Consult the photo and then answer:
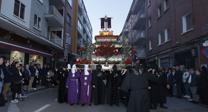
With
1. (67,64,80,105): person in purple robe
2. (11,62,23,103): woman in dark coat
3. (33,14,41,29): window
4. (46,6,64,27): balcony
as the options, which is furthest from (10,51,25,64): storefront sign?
(67,64,80,105): person in purple robe

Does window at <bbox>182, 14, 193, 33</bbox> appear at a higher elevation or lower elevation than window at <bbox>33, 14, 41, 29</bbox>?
Answer: lower

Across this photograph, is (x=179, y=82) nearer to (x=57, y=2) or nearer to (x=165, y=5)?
(x=165, y=5)

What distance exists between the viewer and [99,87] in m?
12.1

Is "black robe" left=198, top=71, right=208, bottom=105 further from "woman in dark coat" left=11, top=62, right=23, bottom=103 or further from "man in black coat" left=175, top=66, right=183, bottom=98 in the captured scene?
"woman in dark coat" left=11, top=62, right=23, bottom=103

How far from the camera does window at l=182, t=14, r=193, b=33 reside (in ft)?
59.4

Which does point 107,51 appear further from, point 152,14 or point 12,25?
point 152,14

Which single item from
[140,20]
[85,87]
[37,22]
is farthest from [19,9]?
[140,20]

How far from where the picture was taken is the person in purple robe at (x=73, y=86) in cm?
1166

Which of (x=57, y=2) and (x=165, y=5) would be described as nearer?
(x=165, y=5)

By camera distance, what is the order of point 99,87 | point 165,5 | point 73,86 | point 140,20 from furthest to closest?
point 140,20 → point 165,5 → point 99,87 → point 73,86

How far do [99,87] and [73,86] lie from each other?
1.24m

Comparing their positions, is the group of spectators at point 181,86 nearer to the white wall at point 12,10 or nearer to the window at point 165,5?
the window at point 165,5

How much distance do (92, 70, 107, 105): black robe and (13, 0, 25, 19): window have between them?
1025 centimetres

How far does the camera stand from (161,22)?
84.7 ft
